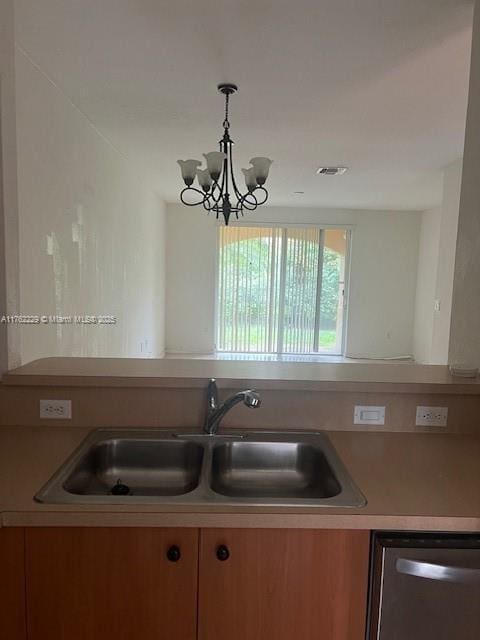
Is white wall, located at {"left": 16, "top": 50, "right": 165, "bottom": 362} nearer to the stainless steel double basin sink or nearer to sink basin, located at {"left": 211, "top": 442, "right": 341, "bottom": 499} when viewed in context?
the stainless steel double basin sink

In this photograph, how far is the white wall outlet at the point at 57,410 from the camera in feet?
5.07

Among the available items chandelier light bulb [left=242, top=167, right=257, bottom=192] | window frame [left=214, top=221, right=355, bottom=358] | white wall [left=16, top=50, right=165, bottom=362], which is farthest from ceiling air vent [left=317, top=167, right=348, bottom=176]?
window frame [left=214, top=221, right=355, bottom=358]

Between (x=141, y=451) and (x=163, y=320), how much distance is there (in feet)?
18.4

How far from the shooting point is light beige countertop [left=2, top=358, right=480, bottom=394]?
153cm

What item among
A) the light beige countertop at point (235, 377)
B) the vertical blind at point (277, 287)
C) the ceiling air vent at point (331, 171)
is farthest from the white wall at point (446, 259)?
the vertical blind at point (277, 287)

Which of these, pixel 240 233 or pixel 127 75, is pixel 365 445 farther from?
pixel 240 233

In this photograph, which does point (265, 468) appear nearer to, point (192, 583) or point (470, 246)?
point (192, 583)

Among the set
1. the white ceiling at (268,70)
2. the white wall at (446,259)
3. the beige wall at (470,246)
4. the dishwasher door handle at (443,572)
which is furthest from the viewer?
the white wall at (446,259)

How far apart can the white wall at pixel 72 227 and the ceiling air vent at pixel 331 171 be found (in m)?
2.03

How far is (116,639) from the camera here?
1.06m

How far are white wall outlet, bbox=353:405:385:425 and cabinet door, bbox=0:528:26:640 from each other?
3.62ft

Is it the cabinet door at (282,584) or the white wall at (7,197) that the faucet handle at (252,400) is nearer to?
the cabinet door at (282,584)

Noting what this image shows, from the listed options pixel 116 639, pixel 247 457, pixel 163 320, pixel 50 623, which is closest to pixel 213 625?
pixel 116 639

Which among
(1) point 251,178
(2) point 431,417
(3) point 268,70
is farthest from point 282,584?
(1) point 251,178
